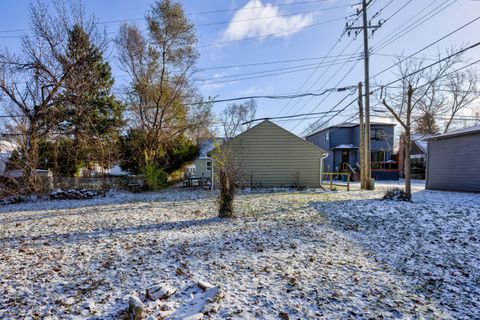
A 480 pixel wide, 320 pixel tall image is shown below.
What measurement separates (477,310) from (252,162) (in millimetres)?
11088

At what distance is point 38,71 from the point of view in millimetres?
10805

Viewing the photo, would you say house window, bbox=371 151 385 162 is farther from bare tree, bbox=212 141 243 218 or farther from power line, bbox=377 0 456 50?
bare tree, bbox=212 141 243 218

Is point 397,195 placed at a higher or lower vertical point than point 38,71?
lower

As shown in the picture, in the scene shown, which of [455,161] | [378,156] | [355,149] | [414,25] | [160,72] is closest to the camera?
[414,25]

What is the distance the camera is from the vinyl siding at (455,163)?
10508mm

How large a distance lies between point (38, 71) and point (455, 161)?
1987 centimetres

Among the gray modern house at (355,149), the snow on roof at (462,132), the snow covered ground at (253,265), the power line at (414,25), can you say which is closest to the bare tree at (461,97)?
the gray modern house at (355,149)

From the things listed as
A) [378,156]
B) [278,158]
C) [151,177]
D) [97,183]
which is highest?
[378,156]

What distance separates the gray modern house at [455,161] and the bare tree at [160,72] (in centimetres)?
1331

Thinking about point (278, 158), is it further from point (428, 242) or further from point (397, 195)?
point (428, 242)

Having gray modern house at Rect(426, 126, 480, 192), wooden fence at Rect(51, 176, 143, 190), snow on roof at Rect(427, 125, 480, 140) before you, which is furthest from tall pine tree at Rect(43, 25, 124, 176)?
gray modern house at Rect(426, 126, 480, 192)

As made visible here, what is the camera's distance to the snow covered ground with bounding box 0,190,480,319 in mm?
2371

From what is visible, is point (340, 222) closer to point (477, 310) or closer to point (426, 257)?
point (426, 257)

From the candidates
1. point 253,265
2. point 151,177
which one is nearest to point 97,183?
point 151,177
